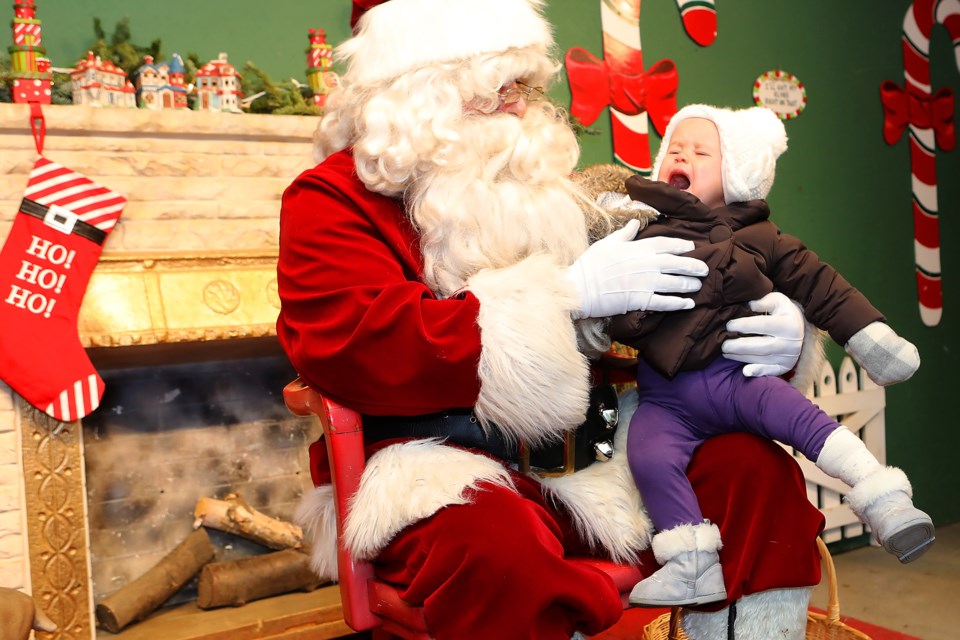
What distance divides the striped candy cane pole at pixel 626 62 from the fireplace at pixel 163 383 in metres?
1.30

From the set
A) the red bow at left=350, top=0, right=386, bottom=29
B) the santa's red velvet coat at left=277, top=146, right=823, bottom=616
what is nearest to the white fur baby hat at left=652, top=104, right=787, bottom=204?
the santa's red velvet coat at left=277, top=146, right=823, bottom=616

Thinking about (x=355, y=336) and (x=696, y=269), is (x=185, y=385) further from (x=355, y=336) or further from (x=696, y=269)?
(x=696, y=269)

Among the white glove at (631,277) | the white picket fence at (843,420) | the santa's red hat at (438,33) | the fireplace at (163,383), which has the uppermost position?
the santa's red hat at (438,33)

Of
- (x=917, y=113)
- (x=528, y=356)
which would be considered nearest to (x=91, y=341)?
(x=528, y=356)

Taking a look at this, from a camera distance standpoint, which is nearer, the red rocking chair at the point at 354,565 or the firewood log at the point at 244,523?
the red rocking chair at the point at 354,565

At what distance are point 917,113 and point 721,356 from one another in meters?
3.06

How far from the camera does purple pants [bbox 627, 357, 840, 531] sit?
5.47 feet

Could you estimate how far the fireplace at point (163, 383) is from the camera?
2.49 m

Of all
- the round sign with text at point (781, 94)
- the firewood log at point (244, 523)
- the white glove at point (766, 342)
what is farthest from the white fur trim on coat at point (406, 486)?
the round sign with text at point (781, 94)

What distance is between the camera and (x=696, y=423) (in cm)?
179

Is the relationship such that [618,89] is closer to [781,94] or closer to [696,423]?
[781,94]

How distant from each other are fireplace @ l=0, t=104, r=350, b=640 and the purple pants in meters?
1.30

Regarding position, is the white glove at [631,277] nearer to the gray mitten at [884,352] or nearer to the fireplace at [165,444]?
the gray mitten at [884,352]

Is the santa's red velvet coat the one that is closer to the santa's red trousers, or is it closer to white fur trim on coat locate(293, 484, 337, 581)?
the santa's red trousers
